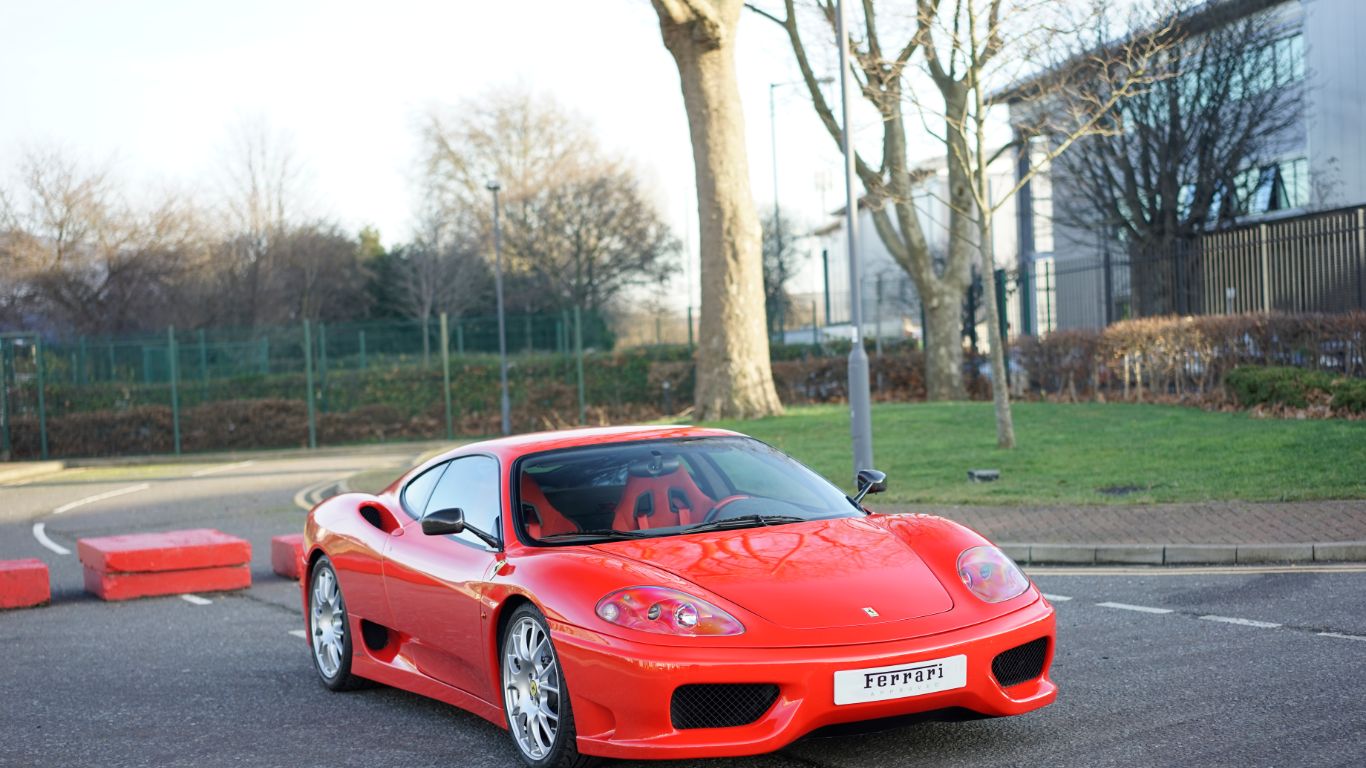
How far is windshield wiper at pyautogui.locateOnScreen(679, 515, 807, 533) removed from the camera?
226 inches

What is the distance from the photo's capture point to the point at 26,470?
28.2m

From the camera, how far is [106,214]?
4359 cm

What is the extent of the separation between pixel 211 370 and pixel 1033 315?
1901 centimetres

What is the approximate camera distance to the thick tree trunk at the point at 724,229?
22422mm

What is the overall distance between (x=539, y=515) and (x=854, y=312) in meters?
9.76

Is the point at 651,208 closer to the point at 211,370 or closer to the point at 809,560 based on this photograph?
the point at 211,370

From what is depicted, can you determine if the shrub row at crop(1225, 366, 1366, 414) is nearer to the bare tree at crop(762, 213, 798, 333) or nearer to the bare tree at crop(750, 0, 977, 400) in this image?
the bare tree at crop(750, 0, 977, 400)

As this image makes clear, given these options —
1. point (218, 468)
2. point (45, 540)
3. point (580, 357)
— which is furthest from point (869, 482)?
point (580, 357)

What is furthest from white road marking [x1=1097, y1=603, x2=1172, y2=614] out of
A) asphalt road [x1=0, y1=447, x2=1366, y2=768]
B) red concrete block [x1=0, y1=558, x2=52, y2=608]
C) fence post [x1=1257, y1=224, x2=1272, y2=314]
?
fence post [x1=1257, y1=224, x2=1272, y2=314]

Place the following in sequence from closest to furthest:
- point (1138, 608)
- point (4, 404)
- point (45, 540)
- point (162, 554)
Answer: point (1138, 608) < point (162, 554) < point (45, 540) < point (4, 404)

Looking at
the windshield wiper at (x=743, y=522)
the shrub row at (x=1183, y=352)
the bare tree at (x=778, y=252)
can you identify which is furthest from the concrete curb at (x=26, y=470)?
the bare tree at (x=778, y=252)

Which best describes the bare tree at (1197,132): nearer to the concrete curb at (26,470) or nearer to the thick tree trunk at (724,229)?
the thick tree trunk at (724,229)

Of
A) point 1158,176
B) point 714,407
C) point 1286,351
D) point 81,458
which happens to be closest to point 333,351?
point 81,458

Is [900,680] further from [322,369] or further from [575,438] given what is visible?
[322,369]
